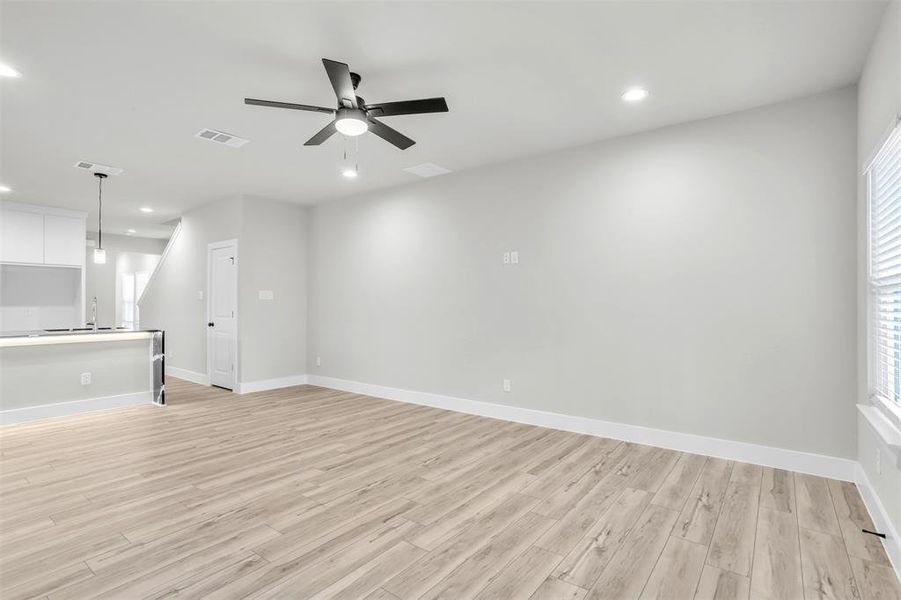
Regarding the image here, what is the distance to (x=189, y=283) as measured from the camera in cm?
710

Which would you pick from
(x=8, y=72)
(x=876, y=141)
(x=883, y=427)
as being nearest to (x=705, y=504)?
(x=883, y=427)

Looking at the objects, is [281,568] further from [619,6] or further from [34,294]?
[34,294]

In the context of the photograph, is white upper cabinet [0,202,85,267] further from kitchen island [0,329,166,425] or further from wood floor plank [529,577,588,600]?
wood floor plank [529,577,588,600]

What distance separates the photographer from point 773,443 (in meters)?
3.32

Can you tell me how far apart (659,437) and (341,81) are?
146 inches

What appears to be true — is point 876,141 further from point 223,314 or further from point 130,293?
point 130,293

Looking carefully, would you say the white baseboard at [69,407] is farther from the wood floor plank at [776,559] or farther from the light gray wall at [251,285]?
the wood floor plank at [776,559]

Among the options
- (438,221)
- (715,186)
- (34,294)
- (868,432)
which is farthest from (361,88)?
(34,294)

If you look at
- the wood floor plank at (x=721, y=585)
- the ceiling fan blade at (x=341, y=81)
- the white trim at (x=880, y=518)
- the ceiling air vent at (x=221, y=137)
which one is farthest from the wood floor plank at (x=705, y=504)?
the ceiling air vent at (x=221, y=137)

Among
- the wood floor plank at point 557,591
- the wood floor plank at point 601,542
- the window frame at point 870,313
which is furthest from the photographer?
the window frame at point 870,313

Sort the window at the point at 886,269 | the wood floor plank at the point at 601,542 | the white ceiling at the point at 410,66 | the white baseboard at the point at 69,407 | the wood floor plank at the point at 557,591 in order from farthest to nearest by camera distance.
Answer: the white baseboard at the point at 69,407
the white ceiling at the point at 410,66
the window at the point at 886,269
the wood floor plank at the point at 601,542
the wood floor plank at the point at 557,591

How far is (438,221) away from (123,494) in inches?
154

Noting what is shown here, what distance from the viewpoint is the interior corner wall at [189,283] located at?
651cm

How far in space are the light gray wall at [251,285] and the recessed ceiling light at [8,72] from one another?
3.28 meters
